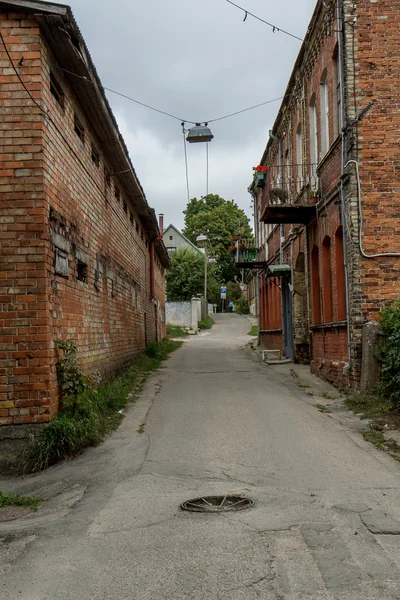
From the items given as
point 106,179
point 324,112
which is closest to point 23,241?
point 106,179

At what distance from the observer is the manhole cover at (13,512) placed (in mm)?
5621

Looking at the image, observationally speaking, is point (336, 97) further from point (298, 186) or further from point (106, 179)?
point (106, 179)

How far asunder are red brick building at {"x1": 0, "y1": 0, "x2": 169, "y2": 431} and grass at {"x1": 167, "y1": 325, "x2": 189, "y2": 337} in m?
28.2

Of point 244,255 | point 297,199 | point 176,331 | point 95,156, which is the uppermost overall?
point 297,199

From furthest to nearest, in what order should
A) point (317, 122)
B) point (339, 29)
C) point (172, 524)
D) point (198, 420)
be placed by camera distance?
point (317, 122)
point (339, 29)
point (198, 420)
point (172, 524)

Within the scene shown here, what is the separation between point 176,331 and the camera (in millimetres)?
40094

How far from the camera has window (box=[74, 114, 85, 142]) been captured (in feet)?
31.7

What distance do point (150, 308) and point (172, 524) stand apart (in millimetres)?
18864

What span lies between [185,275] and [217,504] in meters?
46.6

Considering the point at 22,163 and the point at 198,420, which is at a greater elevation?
the point at 22,163

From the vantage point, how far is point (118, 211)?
14102 mm

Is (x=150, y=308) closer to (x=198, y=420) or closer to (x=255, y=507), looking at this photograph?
(x=198, y=420)

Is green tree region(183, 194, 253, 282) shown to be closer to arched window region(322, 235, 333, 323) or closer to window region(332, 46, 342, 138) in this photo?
arched window region(322, 235, 333, 323)

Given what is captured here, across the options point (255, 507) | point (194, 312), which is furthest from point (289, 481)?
point (194, 312)
